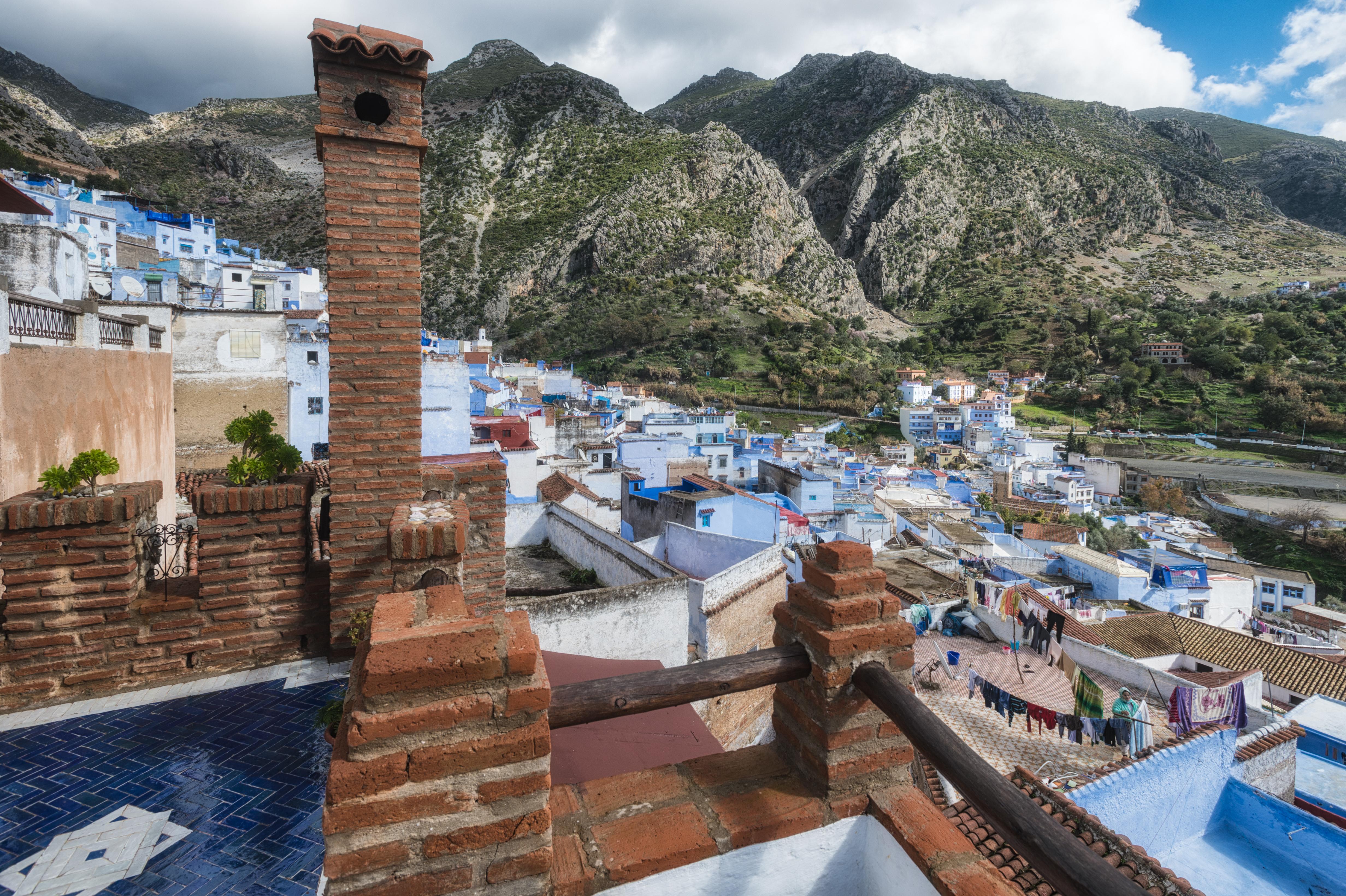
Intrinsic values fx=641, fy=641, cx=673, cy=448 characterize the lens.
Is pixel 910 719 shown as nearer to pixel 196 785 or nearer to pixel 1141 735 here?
pixel 196 785

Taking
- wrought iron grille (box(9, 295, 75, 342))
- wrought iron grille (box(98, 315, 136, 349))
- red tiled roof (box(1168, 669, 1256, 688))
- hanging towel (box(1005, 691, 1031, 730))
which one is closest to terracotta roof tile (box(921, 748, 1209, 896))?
hanging towel (box(1005, 691, 1031, 730))

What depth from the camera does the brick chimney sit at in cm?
340

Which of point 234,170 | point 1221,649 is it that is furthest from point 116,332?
point 234,170

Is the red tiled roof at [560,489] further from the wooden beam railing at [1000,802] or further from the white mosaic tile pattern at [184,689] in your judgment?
the wooden beam railing at [1000,802]

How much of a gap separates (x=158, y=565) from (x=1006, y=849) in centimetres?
595

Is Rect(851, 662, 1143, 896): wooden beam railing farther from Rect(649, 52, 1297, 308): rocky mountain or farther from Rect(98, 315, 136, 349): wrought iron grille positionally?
Rect(649, 52, 1297, 308): rocky mountain

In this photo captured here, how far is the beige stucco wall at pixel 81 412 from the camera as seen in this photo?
16.5 ft

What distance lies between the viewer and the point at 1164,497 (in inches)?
1745

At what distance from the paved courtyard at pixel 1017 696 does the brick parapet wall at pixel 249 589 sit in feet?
24.6

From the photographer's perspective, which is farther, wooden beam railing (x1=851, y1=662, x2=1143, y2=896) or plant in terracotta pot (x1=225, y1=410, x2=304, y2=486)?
plant in terracotta pot (x1=225, y1=410, x2=304, y2=486)

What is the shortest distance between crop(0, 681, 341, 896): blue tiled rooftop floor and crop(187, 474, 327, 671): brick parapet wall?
12.6 inches

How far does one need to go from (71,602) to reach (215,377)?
12.2 meters

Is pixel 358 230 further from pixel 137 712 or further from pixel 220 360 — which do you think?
pixel 220 360

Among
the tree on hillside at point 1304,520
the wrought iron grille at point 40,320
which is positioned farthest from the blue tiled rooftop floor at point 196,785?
the tree on hillside at point 1304,520
